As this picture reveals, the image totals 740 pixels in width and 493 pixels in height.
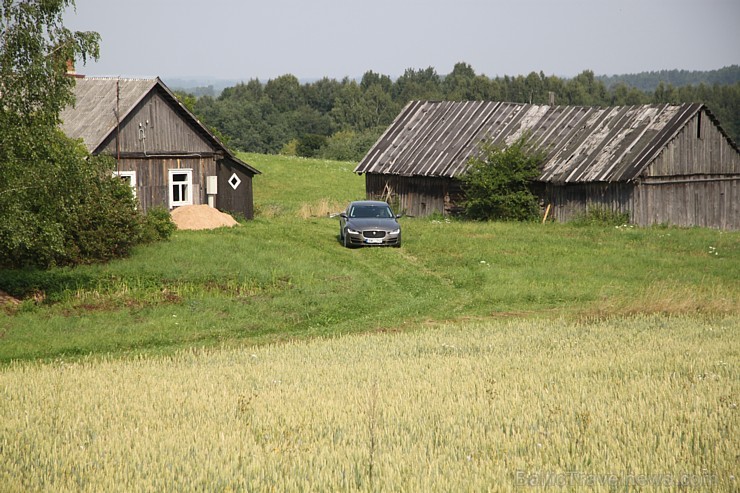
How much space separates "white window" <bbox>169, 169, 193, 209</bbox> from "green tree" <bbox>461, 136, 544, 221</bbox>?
13.0 meters

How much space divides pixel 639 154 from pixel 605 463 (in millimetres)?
32550

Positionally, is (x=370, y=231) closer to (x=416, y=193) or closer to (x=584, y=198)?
(x=584, y=198)

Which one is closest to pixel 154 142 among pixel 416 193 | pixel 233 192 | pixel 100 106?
pixel 100 106

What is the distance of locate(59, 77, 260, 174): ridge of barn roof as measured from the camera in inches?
1432

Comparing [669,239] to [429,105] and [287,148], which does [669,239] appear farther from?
[287,148]

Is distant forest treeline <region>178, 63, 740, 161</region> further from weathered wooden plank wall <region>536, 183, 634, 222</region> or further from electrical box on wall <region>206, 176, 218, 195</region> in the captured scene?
electrical box on wall <region>206, 176, 218, 195</region>

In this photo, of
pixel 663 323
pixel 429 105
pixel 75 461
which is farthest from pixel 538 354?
pixel 429 105

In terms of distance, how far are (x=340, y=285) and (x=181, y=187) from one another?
1536 centimetres

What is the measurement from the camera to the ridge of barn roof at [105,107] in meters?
36.4

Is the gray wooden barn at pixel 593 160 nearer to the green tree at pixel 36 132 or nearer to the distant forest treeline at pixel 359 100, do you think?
the green tree at pixel 36 132

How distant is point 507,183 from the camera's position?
4172 cm

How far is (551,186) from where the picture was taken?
41.7 metres

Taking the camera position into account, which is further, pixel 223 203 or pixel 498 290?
pixel 223 203

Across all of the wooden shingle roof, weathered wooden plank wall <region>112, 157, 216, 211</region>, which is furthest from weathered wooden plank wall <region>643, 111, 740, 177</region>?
the wooden shingle roof
